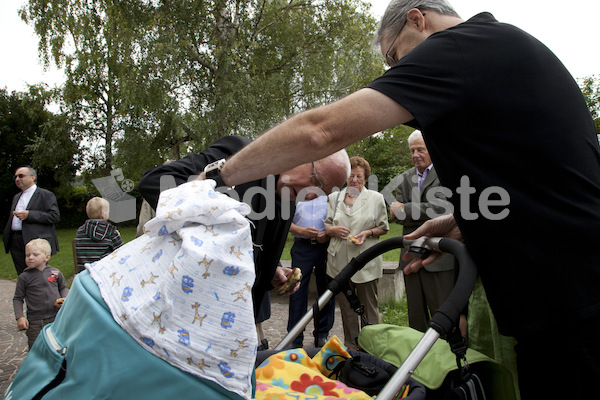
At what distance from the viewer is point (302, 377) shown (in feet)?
6.18

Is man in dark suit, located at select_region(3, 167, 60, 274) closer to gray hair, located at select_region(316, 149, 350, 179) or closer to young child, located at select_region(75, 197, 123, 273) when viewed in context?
young child, located at select_region(75, 197, 123, 273)

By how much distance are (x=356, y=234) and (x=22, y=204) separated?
5.15m

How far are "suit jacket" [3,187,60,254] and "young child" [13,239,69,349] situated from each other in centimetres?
221

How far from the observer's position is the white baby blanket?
1.17 m

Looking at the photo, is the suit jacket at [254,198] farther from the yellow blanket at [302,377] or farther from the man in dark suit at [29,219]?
the man in dark suit at [29,219]

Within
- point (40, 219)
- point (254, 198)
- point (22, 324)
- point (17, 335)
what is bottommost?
point (17, 335)

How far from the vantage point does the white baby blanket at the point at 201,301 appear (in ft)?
3.84

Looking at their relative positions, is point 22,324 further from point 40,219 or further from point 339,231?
point 339,231

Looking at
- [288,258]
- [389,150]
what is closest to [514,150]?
[288,258]

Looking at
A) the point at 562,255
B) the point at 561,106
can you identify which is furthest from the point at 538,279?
the point at 561,106

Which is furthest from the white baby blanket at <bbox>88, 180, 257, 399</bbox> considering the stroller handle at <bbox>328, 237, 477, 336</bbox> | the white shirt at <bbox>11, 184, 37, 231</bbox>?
the white shirt at <bbox>11, 184, 37, 231</bbox>

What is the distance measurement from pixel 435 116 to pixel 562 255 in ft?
1.99

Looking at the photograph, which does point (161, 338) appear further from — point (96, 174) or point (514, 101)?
point (96, 174)

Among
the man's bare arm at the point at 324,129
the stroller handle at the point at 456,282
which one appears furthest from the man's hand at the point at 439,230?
the man's bare arm at the point at 324,129
